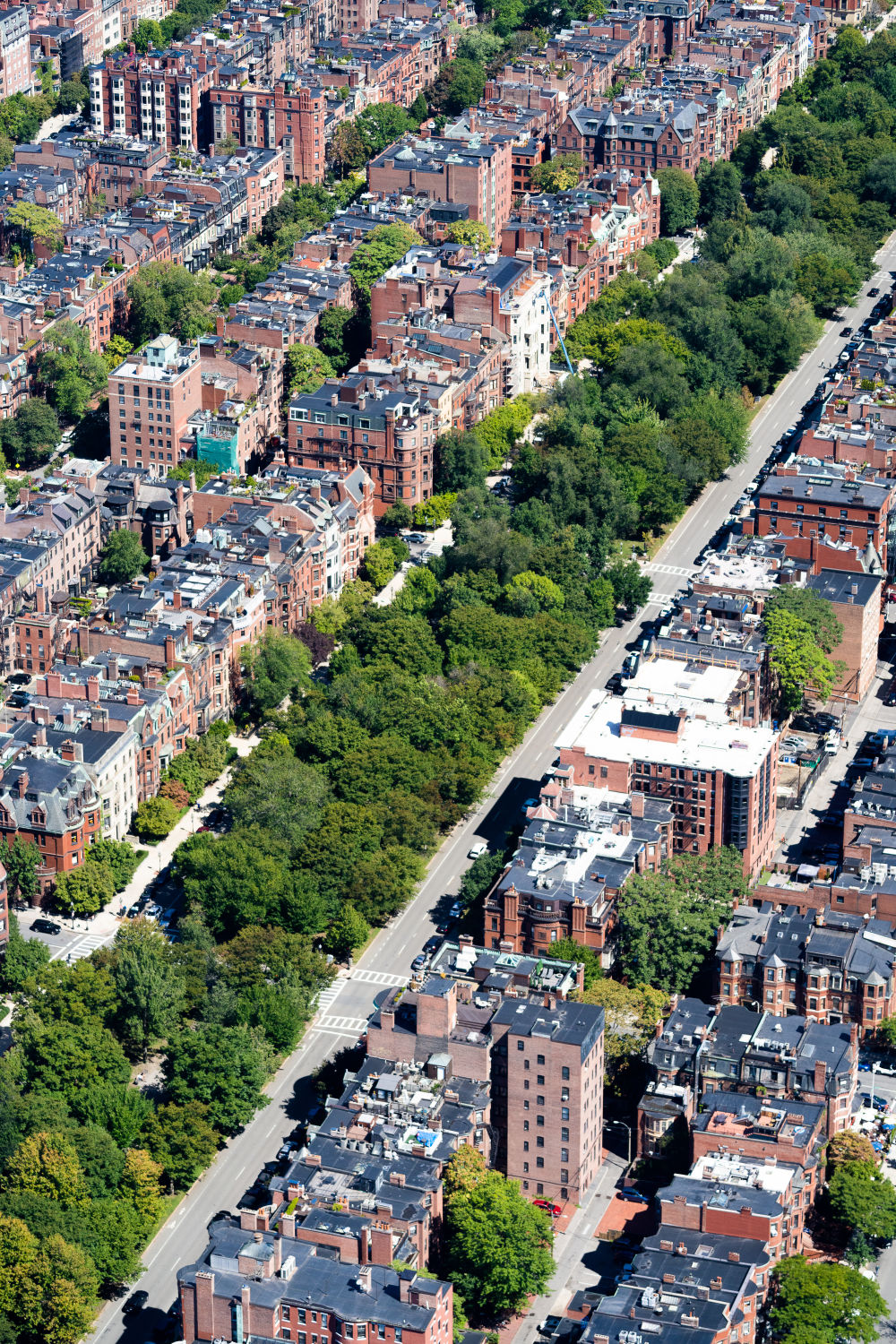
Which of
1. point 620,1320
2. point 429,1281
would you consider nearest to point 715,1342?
point 620,1320

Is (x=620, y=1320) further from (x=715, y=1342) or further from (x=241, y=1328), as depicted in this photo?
(x=241, y=1328)

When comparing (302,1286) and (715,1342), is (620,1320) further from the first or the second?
(302,1286)

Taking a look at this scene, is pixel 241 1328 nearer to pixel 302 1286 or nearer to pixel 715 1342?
pixel 302 1286

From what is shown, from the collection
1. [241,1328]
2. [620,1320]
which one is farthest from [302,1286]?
[620,1320]

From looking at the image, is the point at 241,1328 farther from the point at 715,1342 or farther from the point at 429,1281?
the point at 715,1342

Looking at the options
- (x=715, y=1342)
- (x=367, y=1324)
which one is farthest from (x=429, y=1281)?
(x=715, y=1342)
